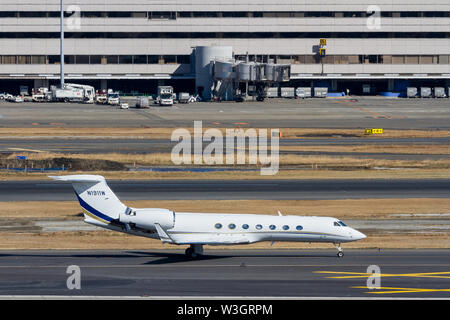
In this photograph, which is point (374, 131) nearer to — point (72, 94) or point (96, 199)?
point (72, 94)

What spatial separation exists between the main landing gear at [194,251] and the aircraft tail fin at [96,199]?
449 cm

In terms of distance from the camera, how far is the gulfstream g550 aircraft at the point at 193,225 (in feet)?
125

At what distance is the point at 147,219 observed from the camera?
37.8 m

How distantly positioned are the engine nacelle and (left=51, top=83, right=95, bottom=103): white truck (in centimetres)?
11596

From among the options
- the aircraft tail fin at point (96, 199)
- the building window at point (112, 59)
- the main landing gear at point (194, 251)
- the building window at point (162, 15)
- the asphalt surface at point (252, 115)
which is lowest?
the main landing gear at point (194, 251)

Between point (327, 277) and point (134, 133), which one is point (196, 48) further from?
point (327, 277)

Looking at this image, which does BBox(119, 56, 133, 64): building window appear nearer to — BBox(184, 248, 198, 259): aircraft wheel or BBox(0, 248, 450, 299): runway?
BBox(0, 248, 450, 299): runway

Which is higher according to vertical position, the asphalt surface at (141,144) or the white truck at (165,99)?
the white truck at (165,99)

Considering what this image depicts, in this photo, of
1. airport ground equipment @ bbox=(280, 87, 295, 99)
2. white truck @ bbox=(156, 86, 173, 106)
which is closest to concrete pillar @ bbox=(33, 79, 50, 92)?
white truck @ bbox=(156, 86, 173, 106)

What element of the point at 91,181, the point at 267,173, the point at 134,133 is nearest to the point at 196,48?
the point at 134,133

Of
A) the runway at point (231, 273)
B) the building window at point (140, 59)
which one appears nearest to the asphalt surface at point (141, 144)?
the runway at point (231, 273)

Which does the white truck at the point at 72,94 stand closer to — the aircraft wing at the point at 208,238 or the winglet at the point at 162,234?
the aircraft wing at the point at 208,238

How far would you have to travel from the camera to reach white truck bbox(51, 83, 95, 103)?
151m

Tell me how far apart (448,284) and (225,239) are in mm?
12196
